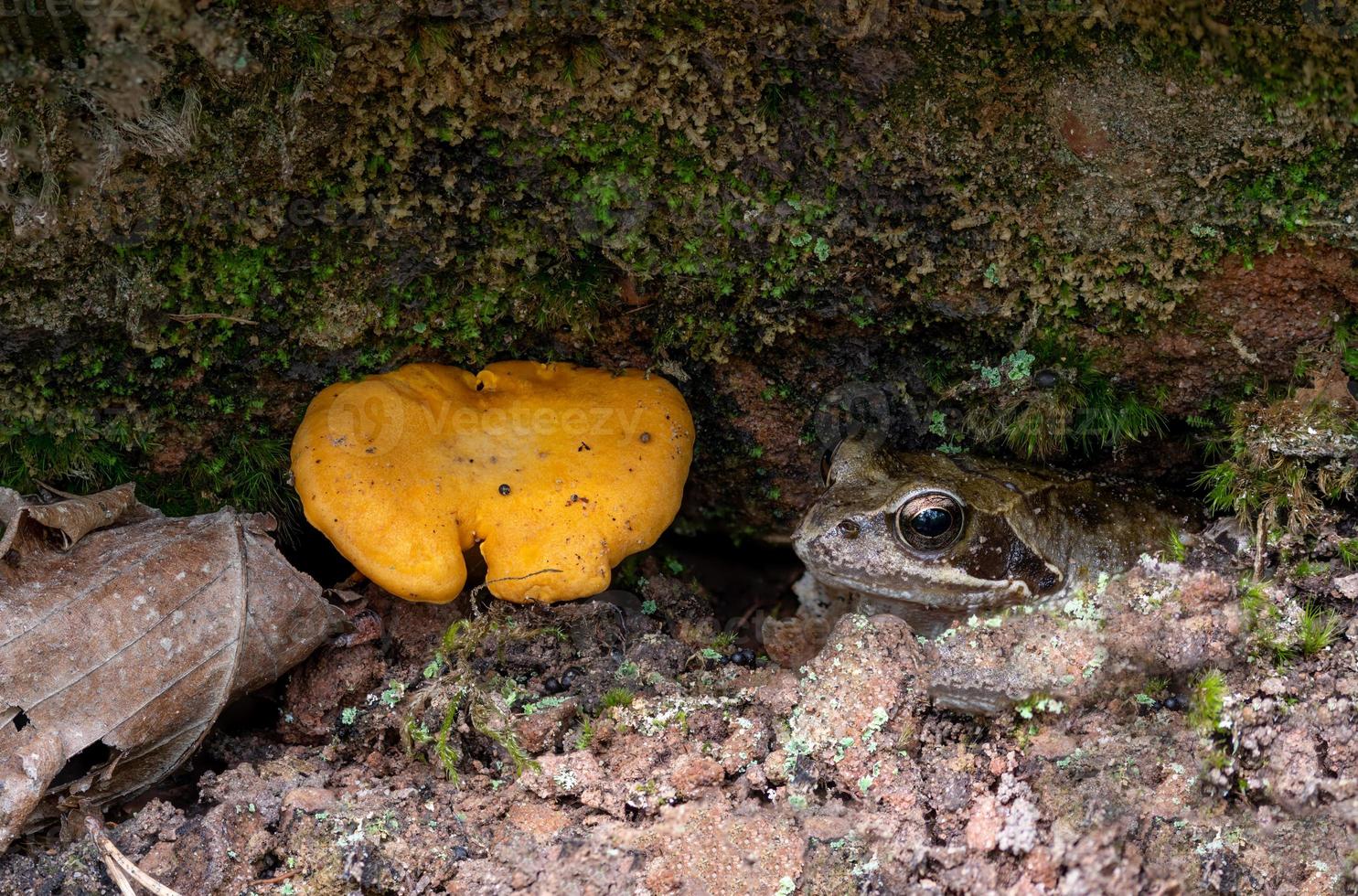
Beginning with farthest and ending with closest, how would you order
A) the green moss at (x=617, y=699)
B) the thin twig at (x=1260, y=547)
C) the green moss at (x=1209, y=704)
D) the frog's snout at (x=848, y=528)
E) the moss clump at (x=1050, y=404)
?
the frog's snout at (x=848, y=528) < the moss clump at (x=1050, y=404) < the green moss at (x=617, y=699) < the thin twig at (x=1260, y=547) < the green moss at (x=1209, y=704)

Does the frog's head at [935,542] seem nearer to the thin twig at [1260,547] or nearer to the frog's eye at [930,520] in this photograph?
the frog's eye at [930,520]

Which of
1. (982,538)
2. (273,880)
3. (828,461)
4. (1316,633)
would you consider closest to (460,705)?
(273,880)

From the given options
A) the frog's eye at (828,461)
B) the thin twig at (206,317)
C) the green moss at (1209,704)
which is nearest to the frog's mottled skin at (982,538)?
the frog's eye at (828,461)

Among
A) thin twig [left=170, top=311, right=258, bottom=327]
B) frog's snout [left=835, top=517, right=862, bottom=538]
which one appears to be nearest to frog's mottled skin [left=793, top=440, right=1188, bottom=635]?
frog's snout [left=835, top=517, right=862, bottom=538]

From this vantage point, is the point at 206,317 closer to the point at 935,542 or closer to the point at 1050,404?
the point at 935,542

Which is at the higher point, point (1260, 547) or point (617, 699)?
point (1260, 547)

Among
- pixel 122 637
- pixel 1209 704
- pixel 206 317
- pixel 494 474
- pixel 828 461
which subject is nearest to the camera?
pixel 1209 704
